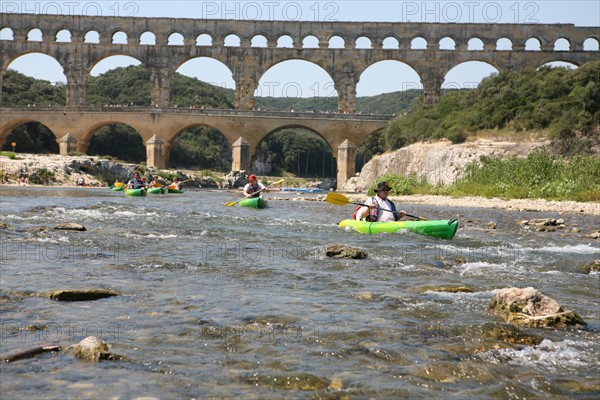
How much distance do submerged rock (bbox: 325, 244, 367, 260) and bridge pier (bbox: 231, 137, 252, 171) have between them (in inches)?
1715

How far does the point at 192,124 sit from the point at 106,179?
1271 centimetres

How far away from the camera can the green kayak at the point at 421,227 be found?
12.4 metres

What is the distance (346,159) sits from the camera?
52.4 meters

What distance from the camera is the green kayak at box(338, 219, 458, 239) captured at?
40.6 ft

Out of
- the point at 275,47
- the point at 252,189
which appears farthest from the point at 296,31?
the point at 252,189

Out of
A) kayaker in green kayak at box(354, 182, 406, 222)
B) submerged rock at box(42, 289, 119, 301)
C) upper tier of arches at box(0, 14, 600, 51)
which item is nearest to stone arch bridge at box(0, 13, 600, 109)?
upper tier of arches at box(0, 14, 600, 51)

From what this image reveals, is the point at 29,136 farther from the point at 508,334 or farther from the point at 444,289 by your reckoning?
the point at 508,334

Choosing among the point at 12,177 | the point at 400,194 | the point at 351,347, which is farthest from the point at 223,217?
the point at 12,177

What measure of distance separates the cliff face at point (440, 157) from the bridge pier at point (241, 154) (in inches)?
454

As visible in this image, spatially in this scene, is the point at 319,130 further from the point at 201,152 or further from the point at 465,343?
the point at 465,343

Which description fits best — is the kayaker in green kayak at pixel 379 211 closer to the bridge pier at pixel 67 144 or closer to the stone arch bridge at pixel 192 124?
the stone arch bridge at pixel 192 124

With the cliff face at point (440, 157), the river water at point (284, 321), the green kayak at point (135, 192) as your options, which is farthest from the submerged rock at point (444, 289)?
the cliff face at point (440, 157)

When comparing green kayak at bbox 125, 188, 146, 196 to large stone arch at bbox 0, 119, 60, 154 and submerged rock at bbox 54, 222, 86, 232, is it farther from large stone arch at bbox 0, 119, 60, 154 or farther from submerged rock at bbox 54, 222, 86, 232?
large stone arch at bbox 0, 119, 60, 154

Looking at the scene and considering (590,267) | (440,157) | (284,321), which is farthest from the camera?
(440,157)
